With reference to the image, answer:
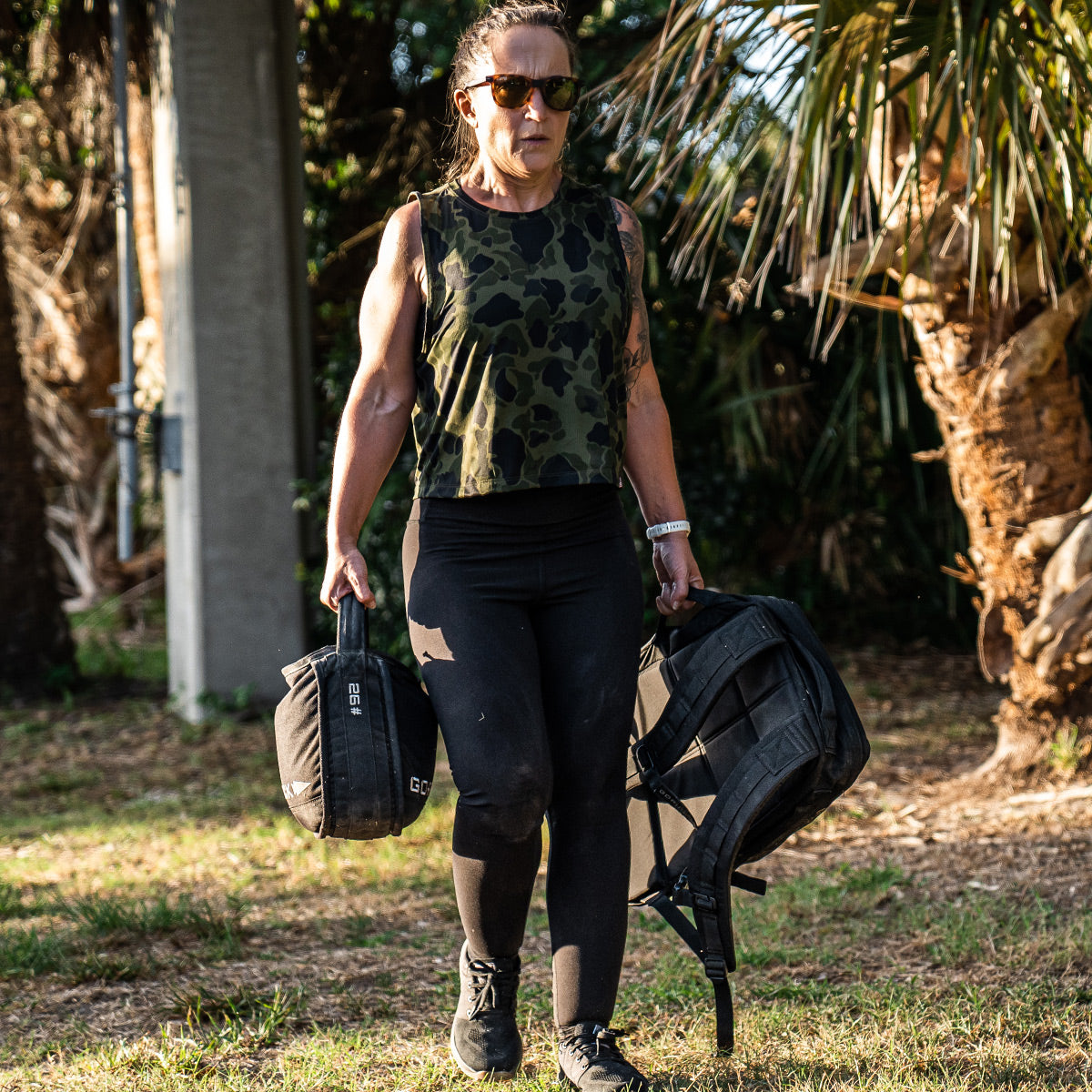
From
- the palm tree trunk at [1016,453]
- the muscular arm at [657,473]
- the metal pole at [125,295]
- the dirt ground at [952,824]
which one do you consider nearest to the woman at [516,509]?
the muscular arm at [657,473]

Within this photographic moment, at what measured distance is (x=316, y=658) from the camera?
2475mm

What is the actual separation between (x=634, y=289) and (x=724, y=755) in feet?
3.16

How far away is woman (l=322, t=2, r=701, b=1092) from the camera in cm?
233

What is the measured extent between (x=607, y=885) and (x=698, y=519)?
5.16m

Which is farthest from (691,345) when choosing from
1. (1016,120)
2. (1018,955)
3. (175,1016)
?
(175,1016)

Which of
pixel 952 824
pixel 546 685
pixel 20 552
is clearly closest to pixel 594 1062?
pixel 546 685

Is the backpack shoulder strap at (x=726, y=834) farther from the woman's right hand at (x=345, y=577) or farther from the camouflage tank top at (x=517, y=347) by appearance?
the woman's right hand at (x=345, y=577)

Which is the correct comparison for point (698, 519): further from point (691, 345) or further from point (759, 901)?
point (759, 901)

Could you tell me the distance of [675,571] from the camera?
267cm

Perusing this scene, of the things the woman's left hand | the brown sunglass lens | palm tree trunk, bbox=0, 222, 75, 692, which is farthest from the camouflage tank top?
palm tree trunk, bbox=0, 222, 75, 692

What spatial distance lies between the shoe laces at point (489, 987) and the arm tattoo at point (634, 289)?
120cm

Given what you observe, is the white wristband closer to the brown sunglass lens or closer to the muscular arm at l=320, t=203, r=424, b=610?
the muscular arm at l=320, t=203, r=424, b=610

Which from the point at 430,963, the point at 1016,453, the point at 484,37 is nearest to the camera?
the point at 484,37

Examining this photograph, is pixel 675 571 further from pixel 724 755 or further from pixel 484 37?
pixel 484 37
